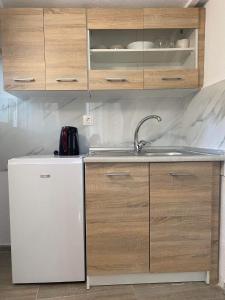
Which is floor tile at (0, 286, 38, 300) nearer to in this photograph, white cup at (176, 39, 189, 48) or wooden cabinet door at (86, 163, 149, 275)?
wooden cabinet door at (86, 163, 149, 275)

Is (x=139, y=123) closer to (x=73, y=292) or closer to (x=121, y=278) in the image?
(x=121, y=278)

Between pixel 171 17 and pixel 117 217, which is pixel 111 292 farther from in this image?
pixel 171 17

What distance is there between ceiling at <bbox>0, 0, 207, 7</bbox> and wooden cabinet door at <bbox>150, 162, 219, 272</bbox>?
1160 mm

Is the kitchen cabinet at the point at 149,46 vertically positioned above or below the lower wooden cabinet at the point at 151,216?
above

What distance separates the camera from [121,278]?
1649 millimetres

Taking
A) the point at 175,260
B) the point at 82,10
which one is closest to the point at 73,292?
the point at 175,260

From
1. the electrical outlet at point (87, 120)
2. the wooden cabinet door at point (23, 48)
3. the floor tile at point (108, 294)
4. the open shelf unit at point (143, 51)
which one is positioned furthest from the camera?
the electrical outlet at point (87, 120)

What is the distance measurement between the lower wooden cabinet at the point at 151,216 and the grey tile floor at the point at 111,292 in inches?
4.3

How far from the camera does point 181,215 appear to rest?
5.23ft

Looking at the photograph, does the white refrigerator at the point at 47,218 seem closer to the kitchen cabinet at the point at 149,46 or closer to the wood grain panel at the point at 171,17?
the kitchen cabinet at the point at 149,46

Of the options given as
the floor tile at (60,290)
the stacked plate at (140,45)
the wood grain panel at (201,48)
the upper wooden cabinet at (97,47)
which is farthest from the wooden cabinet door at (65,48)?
the floor tile at (60,290)

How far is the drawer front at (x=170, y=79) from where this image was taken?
1.81 metres

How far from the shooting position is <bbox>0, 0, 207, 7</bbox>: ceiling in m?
1.77

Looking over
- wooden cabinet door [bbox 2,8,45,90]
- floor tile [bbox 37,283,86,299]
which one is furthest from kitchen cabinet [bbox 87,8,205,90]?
floor tile [bbox 37,283,86,299]
